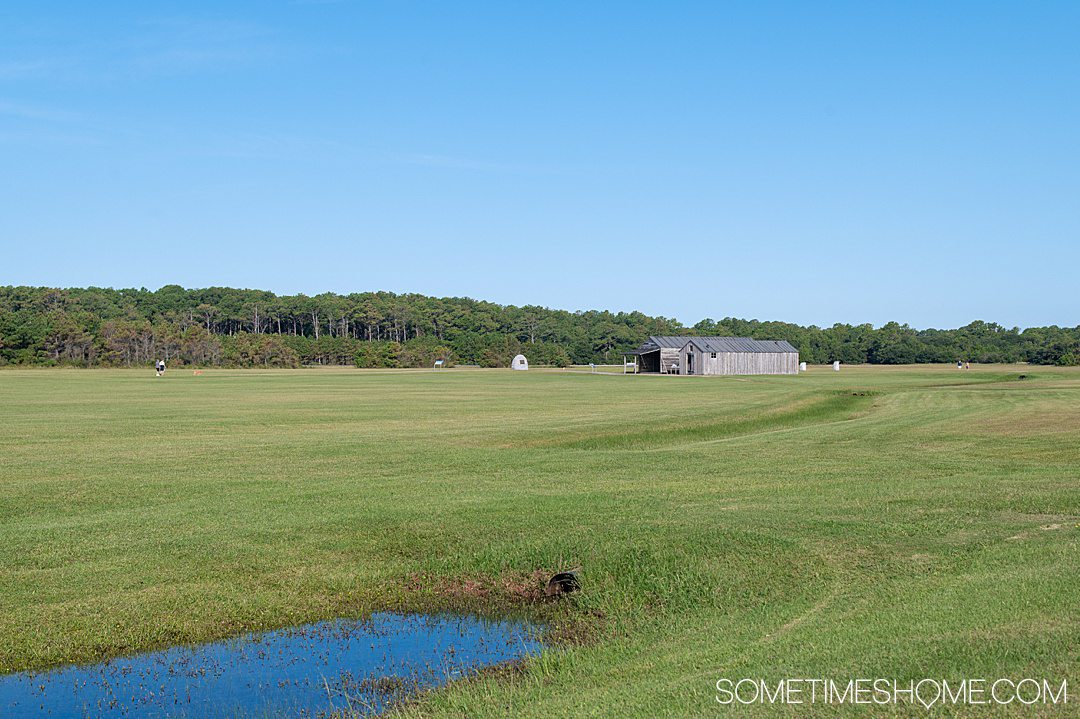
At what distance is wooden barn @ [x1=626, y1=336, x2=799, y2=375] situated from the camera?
117 meters

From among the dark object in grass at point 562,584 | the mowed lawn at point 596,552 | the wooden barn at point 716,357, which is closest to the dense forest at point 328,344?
the wooden barn at point 716,357

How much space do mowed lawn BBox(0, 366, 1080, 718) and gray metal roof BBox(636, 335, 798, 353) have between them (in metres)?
89.3

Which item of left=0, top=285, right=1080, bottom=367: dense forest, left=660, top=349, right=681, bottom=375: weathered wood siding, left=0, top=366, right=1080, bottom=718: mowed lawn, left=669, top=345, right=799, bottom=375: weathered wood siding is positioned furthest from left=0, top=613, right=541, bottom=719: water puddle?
left=0, top=285, right=1080, bottom=367: dense forest

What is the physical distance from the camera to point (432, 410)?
143ft

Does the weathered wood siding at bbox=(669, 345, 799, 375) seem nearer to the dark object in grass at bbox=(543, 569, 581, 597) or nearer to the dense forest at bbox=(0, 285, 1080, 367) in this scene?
the dense forest at bbox=(0, 285, 1080, 367)

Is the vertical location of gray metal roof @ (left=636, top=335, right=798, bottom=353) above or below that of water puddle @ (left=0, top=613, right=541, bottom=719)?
above

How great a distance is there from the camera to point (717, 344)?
11812cm

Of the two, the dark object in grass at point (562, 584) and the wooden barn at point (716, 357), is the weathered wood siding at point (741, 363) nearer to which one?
the wooden barn at point (716, 357)

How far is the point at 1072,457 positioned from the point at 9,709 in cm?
2328

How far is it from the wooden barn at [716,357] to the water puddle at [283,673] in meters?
106

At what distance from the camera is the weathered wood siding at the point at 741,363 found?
116 m

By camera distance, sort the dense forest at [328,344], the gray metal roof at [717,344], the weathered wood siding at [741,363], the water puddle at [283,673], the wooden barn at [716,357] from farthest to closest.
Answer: the dense forest at [328,344], the gray metal roof at [717,344], the wooden barn at [716,357], the weathered wood siding at [741,363], the water puddle at [283,673]

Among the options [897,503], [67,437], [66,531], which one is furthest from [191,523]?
[67,437]

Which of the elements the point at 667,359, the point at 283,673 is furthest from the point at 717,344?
the point at 283,673
